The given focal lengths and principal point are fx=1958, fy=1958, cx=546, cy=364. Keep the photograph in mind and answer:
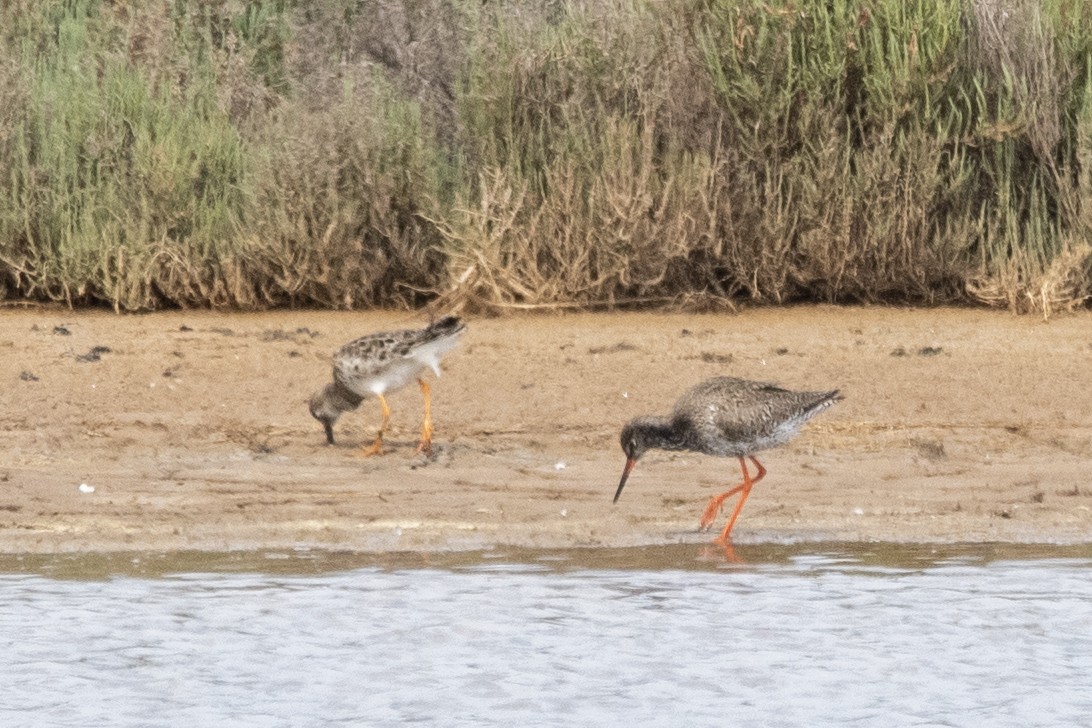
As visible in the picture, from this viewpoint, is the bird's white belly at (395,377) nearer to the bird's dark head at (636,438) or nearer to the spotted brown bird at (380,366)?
the spotted brown bird at (380,366)

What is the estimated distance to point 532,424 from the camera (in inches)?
375

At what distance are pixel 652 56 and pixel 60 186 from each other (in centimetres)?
364

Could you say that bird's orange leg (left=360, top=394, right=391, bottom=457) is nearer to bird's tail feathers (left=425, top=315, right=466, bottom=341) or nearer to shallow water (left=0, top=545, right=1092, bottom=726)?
bird's tail feathers (left=425, top=315, right=466, bottom=341)

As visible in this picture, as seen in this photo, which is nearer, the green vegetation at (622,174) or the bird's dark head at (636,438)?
the bird's dark head at (636,438)

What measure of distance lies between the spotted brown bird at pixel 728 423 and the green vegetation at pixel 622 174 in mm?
2717

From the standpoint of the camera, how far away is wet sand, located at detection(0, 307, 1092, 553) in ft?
26.9

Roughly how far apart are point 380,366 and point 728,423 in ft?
6.30

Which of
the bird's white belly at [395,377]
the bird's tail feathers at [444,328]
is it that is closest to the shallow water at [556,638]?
the bird's white belly at [395,377]

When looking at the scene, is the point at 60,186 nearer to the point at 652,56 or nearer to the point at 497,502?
the point at 652,56

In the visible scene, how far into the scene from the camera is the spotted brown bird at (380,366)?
9500mm

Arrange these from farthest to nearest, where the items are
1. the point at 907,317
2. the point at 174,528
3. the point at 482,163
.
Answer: the point at 482,163 → the point at 907,317 → the point at 174,528

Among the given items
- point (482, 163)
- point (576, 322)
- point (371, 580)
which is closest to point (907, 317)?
point (576, 322)

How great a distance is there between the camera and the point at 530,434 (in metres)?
9.43

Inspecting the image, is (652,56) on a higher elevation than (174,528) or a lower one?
higher
